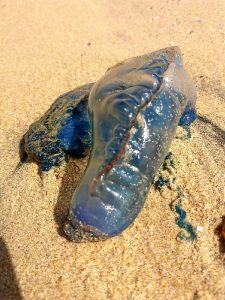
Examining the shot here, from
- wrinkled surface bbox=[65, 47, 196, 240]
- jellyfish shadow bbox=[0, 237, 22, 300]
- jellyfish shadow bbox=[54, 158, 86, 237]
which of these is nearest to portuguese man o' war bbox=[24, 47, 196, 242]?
wrinkled surface bbox=[65, 47, 196, 240]

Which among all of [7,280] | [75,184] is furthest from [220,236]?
[7,280]

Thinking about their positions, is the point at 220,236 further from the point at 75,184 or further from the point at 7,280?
the point at 7,280

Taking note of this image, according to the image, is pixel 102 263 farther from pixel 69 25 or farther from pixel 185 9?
pixel 185 9

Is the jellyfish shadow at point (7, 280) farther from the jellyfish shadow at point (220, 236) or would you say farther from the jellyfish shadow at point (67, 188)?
the jellyfish shadow at point (220, 236)

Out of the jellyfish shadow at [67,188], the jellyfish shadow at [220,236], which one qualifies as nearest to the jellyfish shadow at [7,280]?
the jellyfish shadow at [67,188]

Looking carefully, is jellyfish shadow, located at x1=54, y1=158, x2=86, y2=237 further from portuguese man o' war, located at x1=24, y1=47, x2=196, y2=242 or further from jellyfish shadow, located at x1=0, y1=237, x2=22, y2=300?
jellyfish shadow, located at x1=0, y1=237, x2=22, y2=300

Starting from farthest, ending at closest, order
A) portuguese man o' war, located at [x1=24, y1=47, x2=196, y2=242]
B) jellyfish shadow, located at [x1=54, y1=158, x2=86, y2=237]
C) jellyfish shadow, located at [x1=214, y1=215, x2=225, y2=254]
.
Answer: jellyfish shadow, located at [x1=54, y1=158, x2=86, y2=237], jellyfish shadow, located at [x1=214, y1=215, x2=225, y2=254], portuguese man o' war, located at [x1=24, y1=47, x2=196, y2=242]
